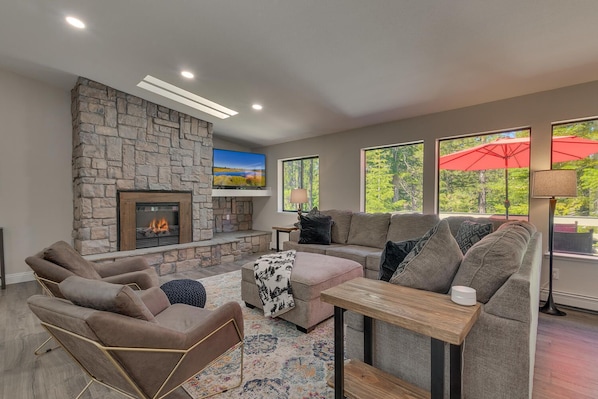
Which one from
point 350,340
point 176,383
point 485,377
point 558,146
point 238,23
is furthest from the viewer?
point 558,146

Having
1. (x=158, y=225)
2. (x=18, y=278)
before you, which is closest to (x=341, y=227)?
(x=158, y=225)

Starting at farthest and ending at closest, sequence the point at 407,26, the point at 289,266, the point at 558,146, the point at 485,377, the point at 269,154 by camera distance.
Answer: the point at 269,154
the point at 558,146
the point at 289,266
the point at 407,26
the point at 485,377

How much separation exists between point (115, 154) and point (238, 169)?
92.6 inches

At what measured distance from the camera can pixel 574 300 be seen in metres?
3.04

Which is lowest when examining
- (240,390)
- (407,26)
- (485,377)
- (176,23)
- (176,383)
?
(240,390)

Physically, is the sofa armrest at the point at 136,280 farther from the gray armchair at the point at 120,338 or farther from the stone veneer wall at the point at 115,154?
the stone veneer wall at the point at 115,154

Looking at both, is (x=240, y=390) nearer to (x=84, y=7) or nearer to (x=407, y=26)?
(x=407, y=26)

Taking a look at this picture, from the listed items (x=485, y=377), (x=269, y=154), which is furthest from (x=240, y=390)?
(x=269, y=154)

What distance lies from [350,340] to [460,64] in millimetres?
2784

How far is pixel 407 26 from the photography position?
2.30 metres

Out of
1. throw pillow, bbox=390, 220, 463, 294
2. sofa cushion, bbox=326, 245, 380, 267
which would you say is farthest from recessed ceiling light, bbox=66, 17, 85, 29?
sofa cushion, bbox=326, 245, 380, 267

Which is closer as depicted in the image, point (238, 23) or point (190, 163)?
point (238, 23)

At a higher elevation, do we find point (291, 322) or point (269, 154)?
point (269, 154)

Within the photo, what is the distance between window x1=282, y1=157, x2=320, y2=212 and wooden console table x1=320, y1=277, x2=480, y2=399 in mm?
3883
